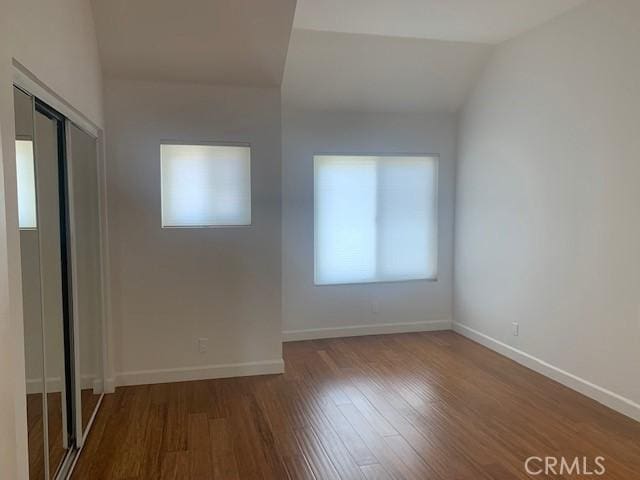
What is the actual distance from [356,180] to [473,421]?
281 cm

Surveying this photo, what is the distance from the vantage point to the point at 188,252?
402cm

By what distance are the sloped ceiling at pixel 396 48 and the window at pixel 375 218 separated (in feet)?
2.05

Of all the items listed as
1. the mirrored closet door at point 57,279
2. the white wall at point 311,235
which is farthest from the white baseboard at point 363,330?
the mirrored closet door at point 57,279

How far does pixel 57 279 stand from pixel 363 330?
3.52 m

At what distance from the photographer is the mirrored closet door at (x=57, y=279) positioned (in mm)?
2055

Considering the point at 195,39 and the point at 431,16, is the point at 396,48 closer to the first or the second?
the point at 431,16

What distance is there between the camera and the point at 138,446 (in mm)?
2996

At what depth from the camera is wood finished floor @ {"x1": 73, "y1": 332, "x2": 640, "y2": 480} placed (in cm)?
275

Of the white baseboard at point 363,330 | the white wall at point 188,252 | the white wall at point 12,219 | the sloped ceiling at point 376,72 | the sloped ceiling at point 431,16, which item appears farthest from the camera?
the white baseboard at point 363,330

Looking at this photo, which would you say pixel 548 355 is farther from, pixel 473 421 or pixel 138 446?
pixel 138 446

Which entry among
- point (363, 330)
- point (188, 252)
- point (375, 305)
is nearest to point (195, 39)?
point (188, 252)

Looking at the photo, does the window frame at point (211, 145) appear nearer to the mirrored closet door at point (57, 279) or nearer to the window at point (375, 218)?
the mirrored closet door at point (57, 279)

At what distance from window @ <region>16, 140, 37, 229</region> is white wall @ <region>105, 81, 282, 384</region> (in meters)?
1.74

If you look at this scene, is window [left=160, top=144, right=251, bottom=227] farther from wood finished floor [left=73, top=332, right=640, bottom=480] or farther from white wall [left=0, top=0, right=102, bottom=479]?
white wall [left=0, top=0, right=102, bottom=479]
